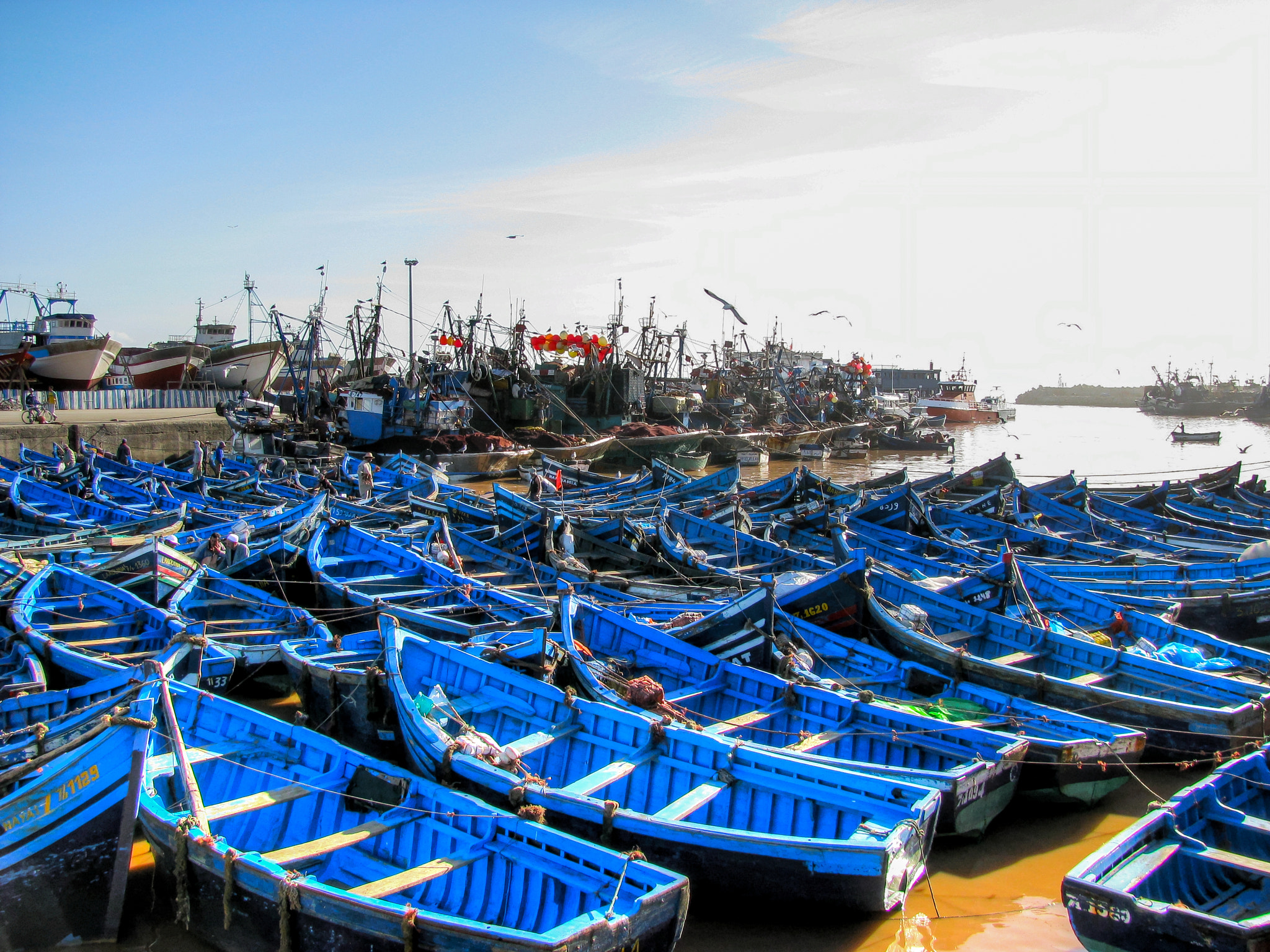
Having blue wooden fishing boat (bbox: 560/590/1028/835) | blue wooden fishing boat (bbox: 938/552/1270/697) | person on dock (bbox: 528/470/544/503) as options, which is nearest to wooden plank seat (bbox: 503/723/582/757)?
blue wooden fishing boat (bbox: 560/590/1028/835)

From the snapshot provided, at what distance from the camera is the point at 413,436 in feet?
128

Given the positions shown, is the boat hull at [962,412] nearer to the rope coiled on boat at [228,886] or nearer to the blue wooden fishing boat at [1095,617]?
the blue wooden fishing boat at [1095,617]

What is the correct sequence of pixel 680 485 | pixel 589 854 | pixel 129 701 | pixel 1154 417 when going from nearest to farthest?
pixel 589 854 < pixel 129 701 < pixel 680 485 < pixel 1154 417

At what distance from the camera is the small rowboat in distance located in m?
63.9

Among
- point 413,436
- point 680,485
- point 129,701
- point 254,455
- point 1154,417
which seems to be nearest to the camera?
point 129,701

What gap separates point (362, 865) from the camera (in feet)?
22.6

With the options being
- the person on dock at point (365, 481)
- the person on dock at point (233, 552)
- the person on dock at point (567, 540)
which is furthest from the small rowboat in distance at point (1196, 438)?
the person on dock at point (233, 552)

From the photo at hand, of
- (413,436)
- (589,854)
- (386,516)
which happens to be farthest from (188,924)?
(413,436)

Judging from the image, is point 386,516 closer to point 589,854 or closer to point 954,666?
point 954,666

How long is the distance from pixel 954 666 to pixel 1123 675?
218 cm

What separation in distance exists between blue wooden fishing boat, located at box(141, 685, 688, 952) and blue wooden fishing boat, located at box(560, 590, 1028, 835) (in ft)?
7.47

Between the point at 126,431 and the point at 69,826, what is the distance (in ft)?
111

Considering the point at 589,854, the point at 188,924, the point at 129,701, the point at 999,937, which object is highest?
the point at 129,701

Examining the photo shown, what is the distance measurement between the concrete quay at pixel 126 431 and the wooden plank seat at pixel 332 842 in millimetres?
31727
